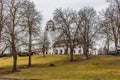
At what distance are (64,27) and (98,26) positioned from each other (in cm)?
828

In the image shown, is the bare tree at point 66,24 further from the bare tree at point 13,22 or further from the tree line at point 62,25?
the bare tree at point 13,22

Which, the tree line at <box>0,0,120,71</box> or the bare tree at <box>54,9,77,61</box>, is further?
the bare tree at <box>54,9,77,61</box>

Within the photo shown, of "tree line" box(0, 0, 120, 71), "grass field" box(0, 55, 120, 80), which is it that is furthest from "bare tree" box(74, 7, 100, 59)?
"grass field" box(0, 55, 120, 80)

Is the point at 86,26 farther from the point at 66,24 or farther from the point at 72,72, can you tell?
the point at 72,72

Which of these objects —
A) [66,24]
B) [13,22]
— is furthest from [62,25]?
[13,22]

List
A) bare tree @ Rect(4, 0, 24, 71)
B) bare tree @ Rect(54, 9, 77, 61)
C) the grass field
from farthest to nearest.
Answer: bare tree @ Rect(54, 9, 77, 61), bare tree @ Rect(4, 0, 24, 71), the grass field

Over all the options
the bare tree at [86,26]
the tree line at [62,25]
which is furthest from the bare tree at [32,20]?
the bare tree at [86,26]

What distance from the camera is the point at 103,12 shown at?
229 ft

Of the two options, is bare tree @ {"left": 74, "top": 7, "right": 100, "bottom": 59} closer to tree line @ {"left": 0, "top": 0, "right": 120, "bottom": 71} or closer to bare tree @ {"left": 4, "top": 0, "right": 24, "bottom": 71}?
tree line @ {"left": 0, "top": 0, "right": 120, "bottom": 71}

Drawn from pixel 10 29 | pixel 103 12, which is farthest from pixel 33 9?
pixel 103 12

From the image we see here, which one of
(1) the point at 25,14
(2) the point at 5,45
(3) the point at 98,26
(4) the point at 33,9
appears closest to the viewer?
(2) the point at 5,45

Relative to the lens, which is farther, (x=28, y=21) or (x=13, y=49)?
(x=28, y=21)

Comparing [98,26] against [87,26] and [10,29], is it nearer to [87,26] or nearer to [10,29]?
[87,26]

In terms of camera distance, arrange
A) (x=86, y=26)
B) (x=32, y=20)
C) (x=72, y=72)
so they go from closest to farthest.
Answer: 1. (x=72, y=72)
2. (x=32, y=20)
3. (x=86, y=26)
